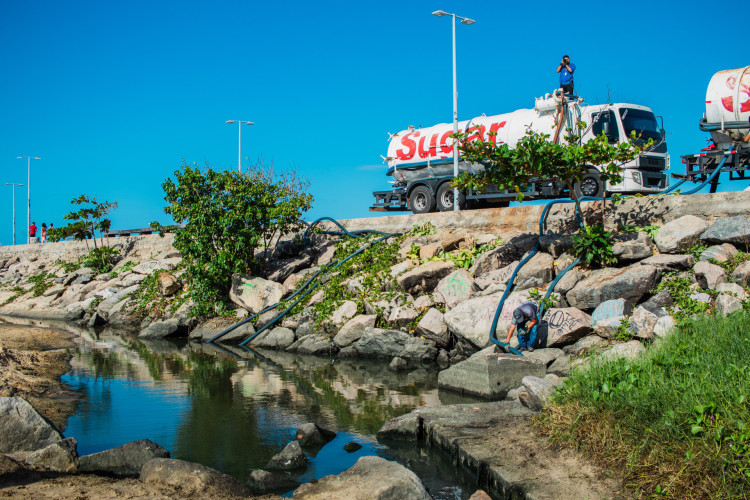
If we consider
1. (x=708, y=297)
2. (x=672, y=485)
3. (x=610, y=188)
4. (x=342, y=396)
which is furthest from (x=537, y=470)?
(x=610, y=188)

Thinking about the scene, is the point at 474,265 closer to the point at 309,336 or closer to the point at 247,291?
the point at 309,336

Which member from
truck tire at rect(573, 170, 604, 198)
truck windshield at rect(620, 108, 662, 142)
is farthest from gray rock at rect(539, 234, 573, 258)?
truck windshield at rect(620, 108, 662, 142)

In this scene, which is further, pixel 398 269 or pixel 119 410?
pixel 398 269

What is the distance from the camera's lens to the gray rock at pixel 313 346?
1296 centimetres

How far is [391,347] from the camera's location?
11.9 metres

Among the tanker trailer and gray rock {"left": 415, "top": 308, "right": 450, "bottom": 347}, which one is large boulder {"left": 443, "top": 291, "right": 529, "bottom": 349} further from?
the tanker trailer

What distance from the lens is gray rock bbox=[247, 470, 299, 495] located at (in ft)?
18.3

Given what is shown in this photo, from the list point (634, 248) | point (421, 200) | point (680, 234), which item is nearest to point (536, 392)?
point (634, 248)

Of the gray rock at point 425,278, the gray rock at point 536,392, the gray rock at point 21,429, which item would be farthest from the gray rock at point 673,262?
the gray rock at point 21,429

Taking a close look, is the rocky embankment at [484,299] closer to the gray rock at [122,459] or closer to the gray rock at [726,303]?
the gray rock at [726,303]

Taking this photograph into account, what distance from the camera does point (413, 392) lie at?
9.55 metres

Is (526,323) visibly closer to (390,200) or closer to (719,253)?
(719,253)

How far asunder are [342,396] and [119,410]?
3.17 meters

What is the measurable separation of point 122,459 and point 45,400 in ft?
12.1
